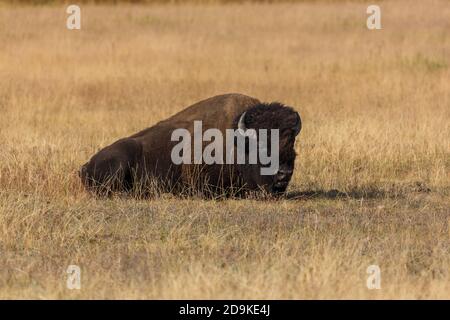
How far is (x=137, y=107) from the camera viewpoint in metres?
18.3

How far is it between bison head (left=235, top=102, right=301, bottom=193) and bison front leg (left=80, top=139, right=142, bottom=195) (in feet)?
4.56

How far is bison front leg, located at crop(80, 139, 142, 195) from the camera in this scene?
37.5 feet

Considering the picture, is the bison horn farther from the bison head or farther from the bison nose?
the bison nose

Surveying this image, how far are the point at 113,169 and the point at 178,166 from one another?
740mm

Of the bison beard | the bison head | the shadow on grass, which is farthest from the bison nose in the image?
the shadow on grass

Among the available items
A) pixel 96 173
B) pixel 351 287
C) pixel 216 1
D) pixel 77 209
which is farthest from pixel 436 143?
pixel 216 1

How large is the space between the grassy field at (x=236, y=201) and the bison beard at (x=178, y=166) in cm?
31

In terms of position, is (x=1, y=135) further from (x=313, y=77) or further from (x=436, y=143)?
(x=313, y=77)

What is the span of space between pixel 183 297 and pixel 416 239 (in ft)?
9.51

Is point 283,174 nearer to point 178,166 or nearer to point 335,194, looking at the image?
point 335,194

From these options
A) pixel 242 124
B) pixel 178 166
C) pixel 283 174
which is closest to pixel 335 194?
pixel 283 174

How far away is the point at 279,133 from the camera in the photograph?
1066 centimetres

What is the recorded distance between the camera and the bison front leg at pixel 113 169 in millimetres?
11422

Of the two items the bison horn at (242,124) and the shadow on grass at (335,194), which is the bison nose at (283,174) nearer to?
the shadow on grass at (335,194)
